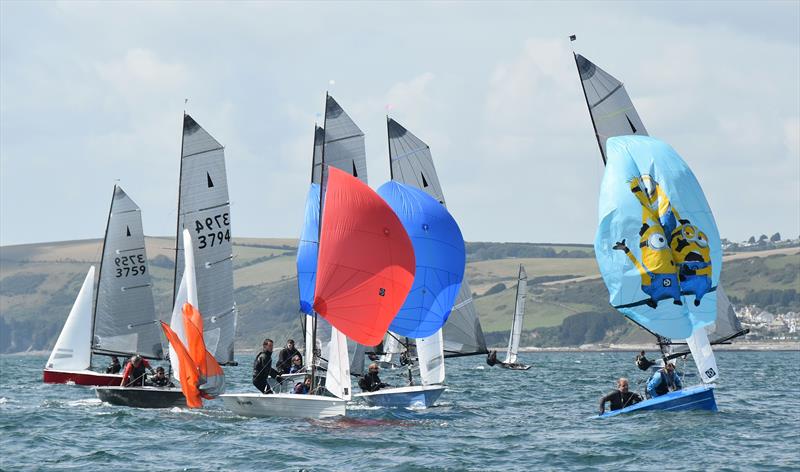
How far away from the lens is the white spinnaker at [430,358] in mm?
42906

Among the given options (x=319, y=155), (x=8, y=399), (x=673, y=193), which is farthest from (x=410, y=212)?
(x=8, y=399)

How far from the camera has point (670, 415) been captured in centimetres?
3531

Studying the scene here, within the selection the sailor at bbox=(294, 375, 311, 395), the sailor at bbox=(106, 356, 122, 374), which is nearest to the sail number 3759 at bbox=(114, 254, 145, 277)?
the sailor at bbox=(106, 356, 122, 374)

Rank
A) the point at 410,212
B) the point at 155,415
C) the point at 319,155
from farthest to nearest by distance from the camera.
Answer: the point at 319,155, the point at 410,212, the point at 155,415

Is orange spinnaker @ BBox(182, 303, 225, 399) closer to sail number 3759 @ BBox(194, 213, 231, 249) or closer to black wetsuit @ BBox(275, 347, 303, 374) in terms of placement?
black wetsuit @ BBox(275, 347, 303, 374)

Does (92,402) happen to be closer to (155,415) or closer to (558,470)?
(155,415)

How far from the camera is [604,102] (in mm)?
39219

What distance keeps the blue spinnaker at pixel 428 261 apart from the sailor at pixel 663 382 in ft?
25.0

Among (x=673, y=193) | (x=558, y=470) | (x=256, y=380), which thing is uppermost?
(x=673, y=193)

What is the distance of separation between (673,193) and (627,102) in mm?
5251

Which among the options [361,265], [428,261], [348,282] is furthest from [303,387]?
[428,261]

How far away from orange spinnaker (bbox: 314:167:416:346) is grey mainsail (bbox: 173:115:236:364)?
8.90 metres

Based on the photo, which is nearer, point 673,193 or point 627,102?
point 673,193

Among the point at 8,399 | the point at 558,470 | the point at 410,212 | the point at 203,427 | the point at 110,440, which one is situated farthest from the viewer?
the point at 8,399
